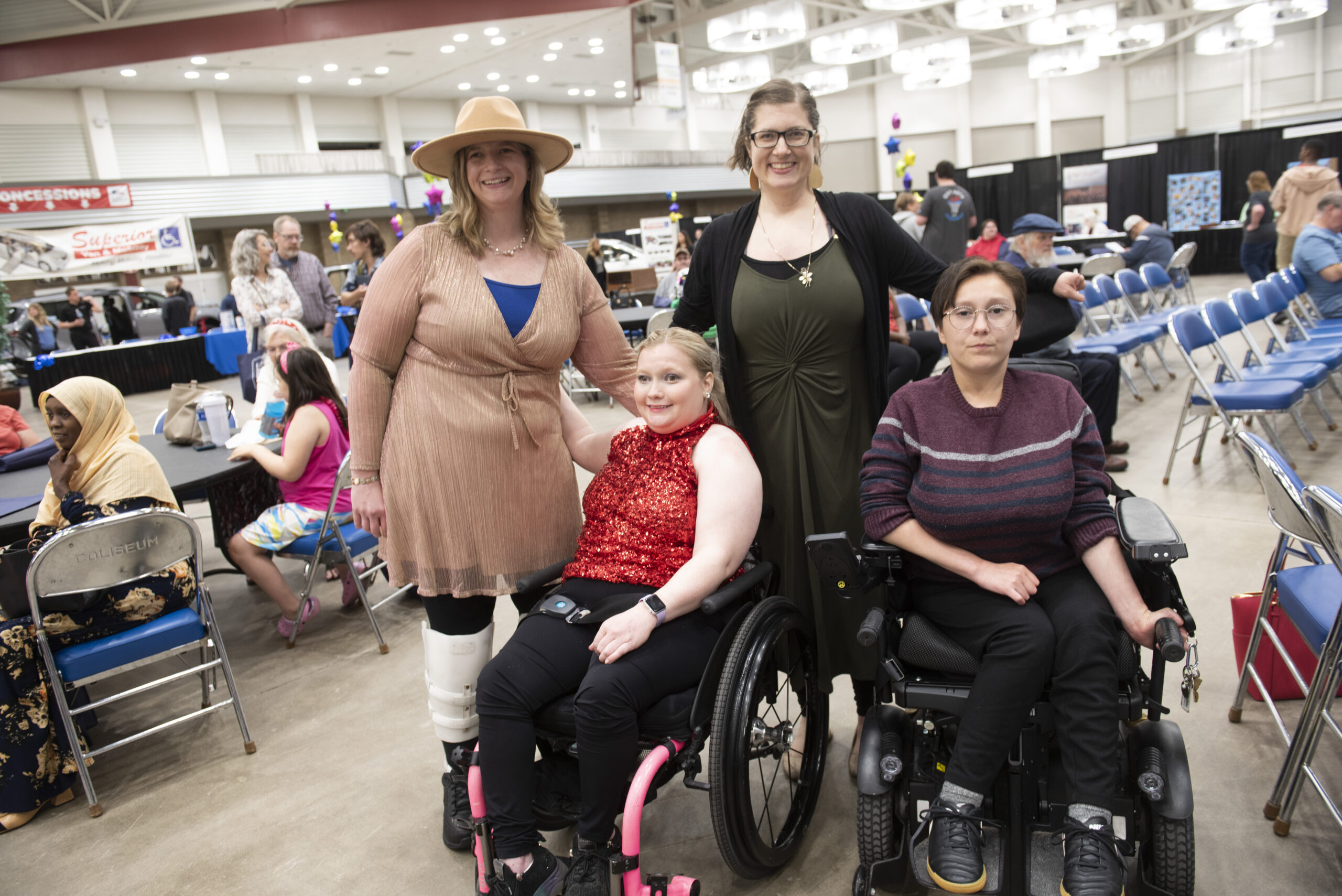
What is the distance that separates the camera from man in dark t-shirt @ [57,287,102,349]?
1178cm

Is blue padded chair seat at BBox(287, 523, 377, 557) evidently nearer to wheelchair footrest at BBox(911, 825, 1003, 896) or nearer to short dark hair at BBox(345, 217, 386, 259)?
wheelchair footrest at BBox(911, 825, 1003, 896)

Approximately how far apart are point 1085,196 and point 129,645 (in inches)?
664

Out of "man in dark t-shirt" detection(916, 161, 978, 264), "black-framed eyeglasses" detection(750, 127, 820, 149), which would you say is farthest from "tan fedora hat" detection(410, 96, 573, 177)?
"man in dark t-shirt" detection(916, 161, 978, 264)

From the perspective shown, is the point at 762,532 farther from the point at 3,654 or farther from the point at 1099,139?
the point at 1099,139

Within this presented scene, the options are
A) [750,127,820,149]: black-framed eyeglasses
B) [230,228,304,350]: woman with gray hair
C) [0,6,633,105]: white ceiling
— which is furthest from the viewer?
[0,6,633,105]: white ceiling

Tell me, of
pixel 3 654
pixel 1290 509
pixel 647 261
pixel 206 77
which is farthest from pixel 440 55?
pixel 1290 509

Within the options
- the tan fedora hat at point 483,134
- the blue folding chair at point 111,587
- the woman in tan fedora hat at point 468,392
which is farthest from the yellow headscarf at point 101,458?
the tan fedora hat at point 483,134

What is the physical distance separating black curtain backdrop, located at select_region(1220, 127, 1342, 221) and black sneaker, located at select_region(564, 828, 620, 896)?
51.5 ft

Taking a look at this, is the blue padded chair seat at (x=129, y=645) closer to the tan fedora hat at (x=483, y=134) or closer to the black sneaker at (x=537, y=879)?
the black sneaker at (x=537, y=879)

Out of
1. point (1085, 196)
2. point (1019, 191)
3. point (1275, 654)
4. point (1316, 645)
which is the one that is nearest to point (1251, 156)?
point (1085, 196)

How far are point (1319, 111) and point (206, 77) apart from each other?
21.3 metres

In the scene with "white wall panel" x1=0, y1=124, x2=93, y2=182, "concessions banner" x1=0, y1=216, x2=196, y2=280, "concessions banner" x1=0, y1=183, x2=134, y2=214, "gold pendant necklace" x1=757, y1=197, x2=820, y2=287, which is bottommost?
"gold pendant necklace" x1=757, y1=197, x2=820, y2=287

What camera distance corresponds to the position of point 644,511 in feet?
5.98

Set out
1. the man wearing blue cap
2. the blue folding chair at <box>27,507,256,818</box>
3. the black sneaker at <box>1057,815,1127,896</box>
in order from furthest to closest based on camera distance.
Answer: the man wearing blue cap → the blue folding chair at <box>27,507,256,818</box> → the black sneaker at <box>1057,815,1127,896</box>
